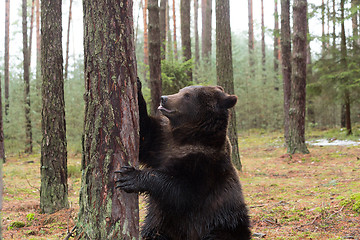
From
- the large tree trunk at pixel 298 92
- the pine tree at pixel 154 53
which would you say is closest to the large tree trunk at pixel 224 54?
the pine tree at pixel 154 53

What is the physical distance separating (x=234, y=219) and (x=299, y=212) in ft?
7.07

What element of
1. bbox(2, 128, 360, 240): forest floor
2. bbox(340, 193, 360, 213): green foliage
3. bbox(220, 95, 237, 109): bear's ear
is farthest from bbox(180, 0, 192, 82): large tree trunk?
bbox(220, 95, 237, 109): bear's ear

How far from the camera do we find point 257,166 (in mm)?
10711

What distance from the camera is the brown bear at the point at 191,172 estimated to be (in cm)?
307

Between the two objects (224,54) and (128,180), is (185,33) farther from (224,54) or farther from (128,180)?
(128,180)

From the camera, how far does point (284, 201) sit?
5.96 metres

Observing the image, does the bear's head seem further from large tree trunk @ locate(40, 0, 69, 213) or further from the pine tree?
→ the pine tree

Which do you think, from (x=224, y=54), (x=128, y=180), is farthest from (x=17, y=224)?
(x=224, y=54)

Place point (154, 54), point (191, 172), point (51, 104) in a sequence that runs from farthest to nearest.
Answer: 1. point (154, 54)
2. point (51, 104)
3. point (191, 172)

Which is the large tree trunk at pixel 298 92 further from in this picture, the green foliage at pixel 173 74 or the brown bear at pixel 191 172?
the brown bear at pixel 191 172

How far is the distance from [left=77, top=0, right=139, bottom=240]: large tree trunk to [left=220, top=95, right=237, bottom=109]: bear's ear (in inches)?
54.0

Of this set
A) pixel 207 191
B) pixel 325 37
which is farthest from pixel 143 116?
pixel 325 37

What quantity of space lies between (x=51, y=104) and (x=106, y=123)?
3228 millimetres

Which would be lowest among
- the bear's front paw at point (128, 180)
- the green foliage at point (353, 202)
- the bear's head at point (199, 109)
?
the green foliage at point (353, 202)
